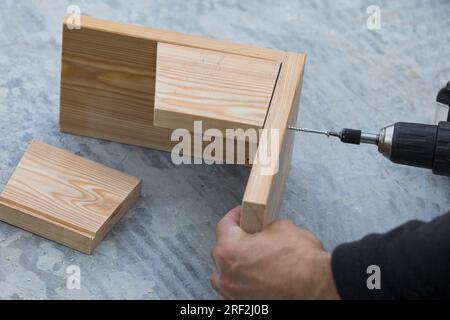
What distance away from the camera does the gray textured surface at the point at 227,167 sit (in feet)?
4.76

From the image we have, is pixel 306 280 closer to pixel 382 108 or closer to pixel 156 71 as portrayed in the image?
pixel 156 71

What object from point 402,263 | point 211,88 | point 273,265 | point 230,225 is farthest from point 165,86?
point 402,263

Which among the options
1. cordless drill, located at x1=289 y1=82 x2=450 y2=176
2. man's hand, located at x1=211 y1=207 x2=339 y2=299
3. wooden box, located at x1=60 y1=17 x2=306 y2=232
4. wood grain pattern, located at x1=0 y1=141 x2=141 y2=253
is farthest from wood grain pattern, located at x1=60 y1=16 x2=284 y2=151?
man's hand, located at x1=211 y1=207 x2=339 y2=299

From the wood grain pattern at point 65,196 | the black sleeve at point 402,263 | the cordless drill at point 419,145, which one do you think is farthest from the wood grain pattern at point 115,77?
the black sleeve at point 402,263

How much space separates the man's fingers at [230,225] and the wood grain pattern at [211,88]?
17 centimetres

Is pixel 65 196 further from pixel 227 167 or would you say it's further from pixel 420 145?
pixel 420 145

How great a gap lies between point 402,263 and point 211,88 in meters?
0.52

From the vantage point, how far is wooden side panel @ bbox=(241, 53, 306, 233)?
1.26 meters

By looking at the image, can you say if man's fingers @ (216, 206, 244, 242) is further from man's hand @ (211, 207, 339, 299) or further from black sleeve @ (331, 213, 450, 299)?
black sleeve @ (331, 213, 450, 299)

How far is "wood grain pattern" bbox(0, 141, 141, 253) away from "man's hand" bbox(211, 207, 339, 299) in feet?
0.95
